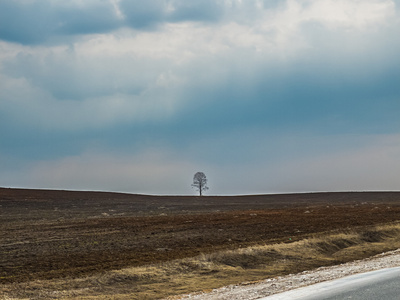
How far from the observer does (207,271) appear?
1748 centimetres

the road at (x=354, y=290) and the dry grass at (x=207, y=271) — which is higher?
the road at (x=354, y=290)

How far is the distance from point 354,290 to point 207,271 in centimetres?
782

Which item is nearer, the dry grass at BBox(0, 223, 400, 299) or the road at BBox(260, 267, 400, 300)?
the road at BBox(260, 267, 400, 300)

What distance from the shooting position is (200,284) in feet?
50.8

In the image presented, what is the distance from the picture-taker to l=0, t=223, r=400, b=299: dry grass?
550 inches

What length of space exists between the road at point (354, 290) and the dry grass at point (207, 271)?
4.41 metres

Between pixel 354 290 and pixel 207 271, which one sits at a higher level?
pixel 354 290

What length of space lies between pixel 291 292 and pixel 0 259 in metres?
15.3

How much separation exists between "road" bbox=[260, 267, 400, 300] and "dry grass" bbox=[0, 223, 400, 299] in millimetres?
4406

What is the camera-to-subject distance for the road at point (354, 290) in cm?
991

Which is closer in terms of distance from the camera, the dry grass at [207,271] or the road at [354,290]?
the road at [354,290]

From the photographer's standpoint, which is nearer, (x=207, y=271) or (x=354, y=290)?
(x=354, y=290)

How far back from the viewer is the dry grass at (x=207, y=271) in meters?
14.0

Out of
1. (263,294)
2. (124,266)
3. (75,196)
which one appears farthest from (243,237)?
(75,196)
